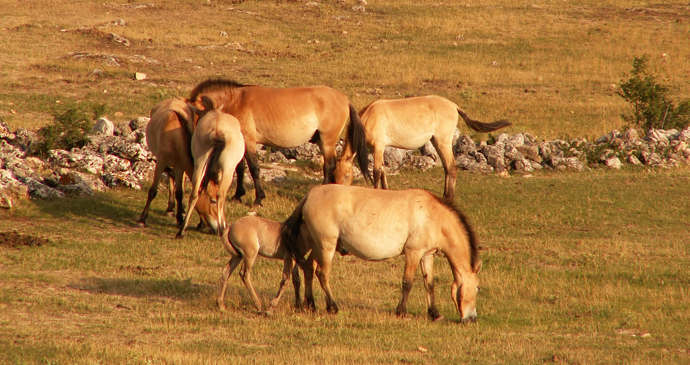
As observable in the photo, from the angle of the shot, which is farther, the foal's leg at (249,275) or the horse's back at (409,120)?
the horse's back at (409,120)

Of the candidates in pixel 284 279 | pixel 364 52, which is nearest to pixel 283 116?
pixel 284 279

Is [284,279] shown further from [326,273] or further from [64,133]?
[64,133]

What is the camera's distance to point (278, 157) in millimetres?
18172

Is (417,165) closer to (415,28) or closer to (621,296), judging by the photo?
(621,296)

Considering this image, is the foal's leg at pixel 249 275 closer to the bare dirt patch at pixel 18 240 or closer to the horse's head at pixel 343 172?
the bare dirt patch at pixel 18 240

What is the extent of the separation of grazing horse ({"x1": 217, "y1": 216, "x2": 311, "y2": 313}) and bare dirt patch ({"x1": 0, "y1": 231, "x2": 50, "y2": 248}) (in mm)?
4026

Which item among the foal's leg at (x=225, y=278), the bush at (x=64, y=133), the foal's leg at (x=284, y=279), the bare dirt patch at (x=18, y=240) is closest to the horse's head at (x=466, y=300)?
the foal's leg at (x=284, y=279)

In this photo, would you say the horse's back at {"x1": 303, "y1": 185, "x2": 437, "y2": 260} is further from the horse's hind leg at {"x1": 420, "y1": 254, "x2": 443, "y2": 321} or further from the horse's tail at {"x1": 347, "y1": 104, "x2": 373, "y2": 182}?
the horse's tail at {"x1": 347, "y1": 104, "x2": 373, "y2": 182}

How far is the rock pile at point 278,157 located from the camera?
1460 cm

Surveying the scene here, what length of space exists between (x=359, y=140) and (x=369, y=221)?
5.96m

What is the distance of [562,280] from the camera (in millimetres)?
10805

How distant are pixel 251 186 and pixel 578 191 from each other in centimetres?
687

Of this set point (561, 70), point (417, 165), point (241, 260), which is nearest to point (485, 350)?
point (241, 260)

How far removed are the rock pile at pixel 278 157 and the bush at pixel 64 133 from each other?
0.25 metres
